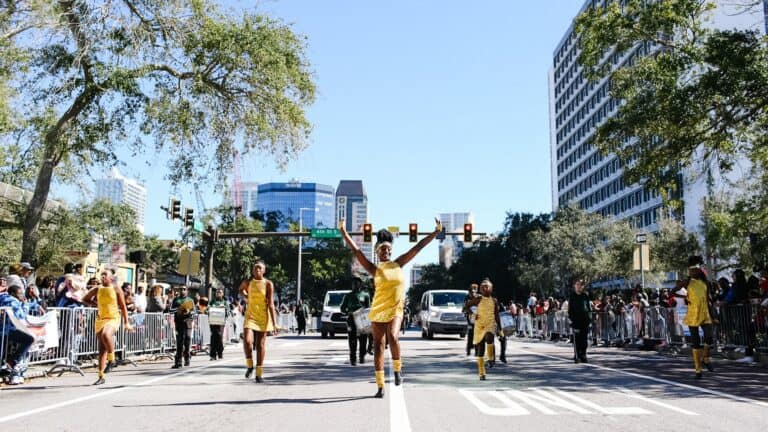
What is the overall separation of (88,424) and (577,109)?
108m

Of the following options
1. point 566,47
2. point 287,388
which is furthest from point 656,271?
point 566,47

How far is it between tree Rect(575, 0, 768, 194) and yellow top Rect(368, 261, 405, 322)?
10644mm

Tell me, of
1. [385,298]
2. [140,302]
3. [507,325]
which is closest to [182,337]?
[140,302]

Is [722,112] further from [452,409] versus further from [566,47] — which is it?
[566,47]

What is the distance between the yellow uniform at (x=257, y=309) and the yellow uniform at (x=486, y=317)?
3382 mm

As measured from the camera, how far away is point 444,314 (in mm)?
27000

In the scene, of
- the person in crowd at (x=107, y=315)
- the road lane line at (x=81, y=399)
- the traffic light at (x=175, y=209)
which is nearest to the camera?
the road lane line at (x=81, y=399)

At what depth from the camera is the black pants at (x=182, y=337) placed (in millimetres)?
14070

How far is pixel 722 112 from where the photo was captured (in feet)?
56.3

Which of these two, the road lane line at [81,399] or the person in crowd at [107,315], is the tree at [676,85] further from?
the person in crowd at [107,315]

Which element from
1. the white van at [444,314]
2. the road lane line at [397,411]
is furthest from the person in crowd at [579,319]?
the white van at [444,314]

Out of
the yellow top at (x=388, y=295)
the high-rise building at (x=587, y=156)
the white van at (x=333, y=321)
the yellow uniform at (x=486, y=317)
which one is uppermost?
the high-rise building at (x=587, y=156)

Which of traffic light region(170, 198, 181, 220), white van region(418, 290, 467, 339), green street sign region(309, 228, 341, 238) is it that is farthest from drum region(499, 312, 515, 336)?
green street sign region(309, 228, 341, 238)

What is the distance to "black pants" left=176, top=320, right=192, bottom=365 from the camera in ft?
46.2
